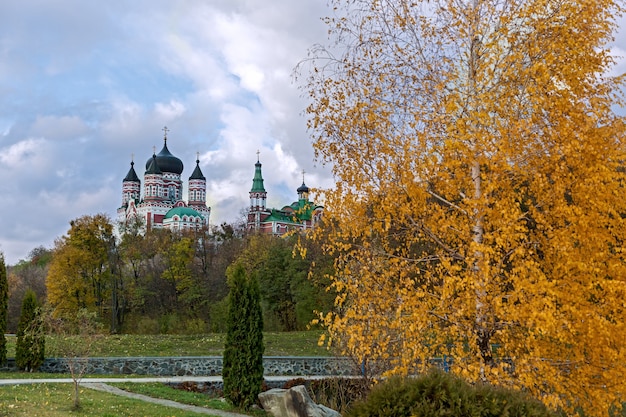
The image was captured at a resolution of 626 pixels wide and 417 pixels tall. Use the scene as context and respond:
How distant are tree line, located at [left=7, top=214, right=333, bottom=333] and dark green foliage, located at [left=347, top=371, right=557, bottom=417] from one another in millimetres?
19653

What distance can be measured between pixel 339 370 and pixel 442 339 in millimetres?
10272

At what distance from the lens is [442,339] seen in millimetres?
5469

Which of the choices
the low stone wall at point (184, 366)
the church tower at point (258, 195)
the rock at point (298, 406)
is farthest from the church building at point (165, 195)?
the rock at point (298, 406)

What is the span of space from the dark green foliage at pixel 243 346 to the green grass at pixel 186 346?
5868 millimetres

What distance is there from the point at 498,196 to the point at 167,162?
7787 cm

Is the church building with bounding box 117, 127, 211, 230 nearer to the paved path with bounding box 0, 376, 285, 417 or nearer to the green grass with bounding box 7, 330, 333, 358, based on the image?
the green grass with bounding box 7, 330, 333, 358

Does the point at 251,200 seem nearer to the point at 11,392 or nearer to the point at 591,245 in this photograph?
the point at 11,392

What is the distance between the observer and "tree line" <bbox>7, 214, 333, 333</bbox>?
2686cm

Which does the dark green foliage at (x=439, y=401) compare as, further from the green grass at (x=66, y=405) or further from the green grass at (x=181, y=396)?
the green grass at (x=181, y=396)

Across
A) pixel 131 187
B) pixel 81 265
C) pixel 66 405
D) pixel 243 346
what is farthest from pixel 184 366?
pixel 131 187

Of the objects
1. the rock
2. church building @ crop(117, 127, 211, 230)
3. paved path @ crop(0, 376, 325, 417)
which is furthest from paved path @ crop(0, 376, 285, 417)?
church building @ crop(117, 127, 211, 230)

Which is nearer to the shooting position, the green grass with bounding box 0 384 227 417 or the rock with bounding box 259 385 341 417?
the green grass with bounding box 0 384 227 417

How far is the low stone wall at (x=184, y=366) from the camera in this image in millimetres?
15516

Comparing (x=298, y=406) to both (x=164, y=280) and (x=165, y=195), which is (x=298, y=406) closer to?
(x=164, y=280)
